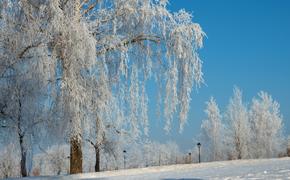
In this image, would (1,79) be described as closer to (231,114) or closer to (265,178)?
(265,178)

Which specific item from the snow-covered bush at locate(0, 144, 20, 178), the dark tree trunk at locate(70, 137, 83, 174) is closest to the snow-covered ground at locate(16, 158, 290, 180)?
the dark tree trunk at locate(70, 137, 83, 174)

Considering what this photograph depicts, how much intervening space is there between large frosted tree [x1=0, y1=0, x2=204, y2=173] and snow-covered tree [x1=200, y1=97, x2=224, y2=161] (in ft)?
75.1

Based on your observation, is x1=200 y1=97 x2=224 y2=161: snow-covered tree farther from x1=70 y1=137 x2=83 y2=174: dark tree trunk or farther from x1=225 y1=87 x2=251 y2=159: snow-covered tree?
x1=70 y1=137 x2=83 y2=174: dark tree trunk

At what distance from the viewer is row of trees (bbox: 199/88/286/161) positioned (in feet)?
119

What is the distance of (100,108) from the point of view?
13430 millimetres

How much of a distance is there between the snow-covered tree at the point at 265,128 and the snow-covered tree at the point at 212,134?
2.77 m

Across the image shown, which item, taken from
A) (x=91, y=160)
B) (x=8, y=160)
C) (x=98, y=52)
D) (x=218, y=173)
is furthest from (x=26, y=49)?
(x=91, y=160)

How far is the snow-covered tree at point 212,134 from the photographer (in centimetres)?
3653

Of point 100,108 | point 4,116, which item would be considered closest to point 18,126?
point 4,116

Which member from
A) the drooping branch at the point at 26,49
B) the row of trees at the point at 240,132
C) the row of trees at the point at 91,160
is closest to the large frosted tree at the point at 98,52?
the drooping branch at the point at 26,49

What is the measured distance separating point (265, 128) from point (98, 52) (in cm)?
2687

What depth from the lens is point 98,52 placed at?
13.8 metres

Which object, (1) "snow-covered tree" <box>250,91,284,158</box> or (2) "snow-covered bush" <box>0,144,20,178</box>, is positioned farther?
(1) "snow-covered tree" <box>250,91,284,158</box>

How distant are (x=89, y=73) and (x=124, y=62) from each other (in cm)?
115
